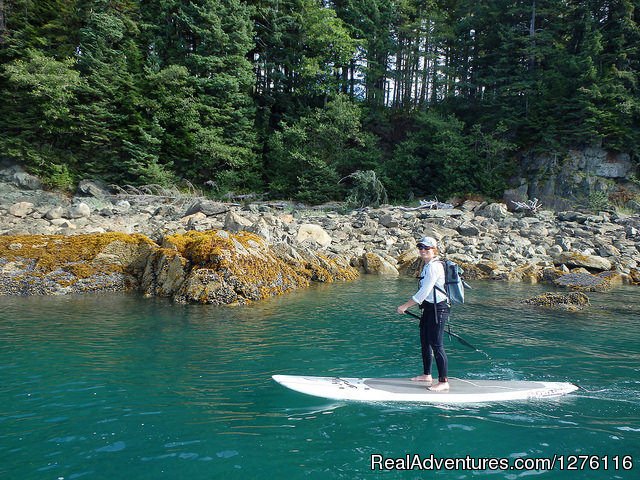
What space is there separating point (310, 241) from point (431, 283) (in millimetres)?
11400

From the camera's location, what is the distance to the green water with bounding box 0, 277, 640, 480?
12.2ft

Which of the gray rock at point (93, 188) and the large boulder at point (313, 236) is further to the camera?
the gray rock at point (93, 188)

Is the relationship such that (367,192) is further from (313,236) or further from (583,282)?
(583,282)

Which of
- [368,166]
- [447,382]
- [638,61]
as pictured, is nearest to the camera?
[447,382]

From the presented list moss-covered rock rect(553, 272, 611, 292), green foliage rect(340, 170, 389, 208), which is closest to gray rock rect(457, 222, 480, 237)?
moss-covered rock rect(553, 272, 611, 292)

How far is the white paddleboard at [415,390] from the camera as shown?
4961mm

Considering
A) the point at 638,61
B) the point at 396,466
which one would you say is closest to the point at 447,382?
the point at 396,466

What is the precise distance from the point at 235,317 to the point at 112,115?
24.5 m

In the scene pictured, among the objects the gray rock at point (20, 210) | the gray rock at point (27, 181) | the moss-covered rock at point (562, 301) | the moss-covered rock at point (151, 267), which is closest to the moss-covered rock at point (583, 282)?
the moss-covered rock at point (562, 301)

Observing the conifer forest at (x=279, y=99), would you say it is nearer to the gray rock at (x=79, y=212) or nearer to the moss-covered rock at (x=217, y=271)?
the gray rock at (x=79, y=212)

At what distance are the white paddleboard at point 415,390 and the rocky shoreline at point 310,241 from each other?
5.22m

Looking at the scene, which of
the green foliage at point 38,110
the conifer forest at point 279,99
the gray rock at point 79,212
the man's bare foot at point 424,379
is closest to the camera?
the man's bare foot at point 424,379

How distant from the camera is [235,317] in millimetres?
8758

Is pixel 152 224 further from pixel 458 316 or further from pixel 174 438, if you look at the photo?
pixel 174 438
